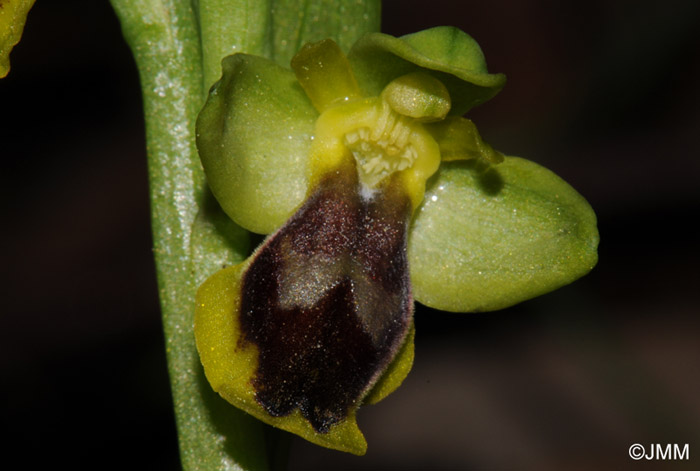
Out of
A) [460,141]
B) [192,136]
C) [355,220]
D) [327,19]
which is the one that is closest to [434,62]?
[460,141]

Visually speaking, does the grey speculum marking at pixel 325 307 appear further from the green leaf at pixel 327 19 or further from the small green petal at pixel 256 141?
the green leaf at pixel 327 19

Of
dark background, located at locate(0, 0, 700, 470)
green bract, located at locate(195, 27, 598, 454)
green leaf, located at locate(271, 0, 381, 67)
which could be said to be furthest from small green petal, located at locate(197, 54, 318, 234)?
dark background, located at locate(0, 0, 700, 470)

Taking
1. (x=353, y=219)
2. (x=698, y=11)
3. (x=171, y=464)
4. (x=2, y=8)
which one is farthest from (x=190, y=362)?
(x=698, y=11)

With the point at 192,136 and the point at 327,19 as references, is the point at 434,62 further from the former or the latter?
the point at 192,136

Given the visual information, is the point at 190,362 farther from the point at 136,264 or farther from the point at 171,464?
the point at 136,264

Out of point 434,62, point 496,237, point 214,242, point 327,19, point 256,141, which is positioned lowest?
point 214,242

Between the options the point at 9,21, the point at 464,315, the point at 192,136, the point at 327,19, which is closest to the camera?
the point at 9,21

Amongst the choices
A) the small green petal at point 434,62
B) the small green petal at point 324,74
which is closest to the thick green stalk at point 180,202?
the small green petal at point 324,74

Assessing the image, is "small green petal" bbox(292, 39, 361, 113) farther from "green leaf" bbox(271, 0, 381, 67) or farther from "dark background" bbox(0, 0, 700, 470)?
"dark background" bbox(0, 0, 700, 470)
